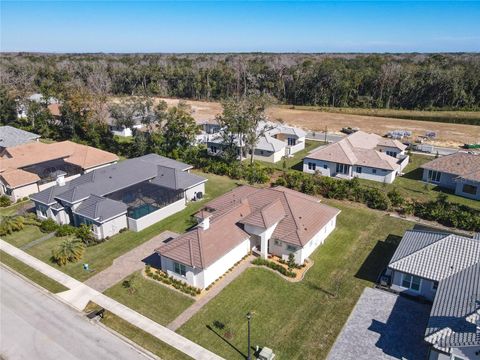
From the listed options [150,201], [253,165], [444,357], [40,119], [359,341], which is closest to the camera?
[444,357]

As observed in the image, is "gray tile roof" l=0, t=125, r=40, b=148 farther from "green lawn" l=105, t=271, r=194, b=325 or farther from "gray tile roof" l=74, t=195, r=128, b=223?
"green lawn" l=105, t=271, r=194, b=325

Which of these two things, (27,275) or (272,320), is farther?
(27,275)

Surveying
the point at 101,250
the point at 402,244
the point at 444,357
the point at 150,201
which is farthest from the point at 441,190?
the point at 101,250

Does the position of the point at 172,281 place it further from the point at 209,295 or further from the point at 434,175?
the point at 434,175

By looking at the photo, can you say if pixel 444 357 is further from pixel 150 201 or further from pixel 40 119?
pixel 40 119

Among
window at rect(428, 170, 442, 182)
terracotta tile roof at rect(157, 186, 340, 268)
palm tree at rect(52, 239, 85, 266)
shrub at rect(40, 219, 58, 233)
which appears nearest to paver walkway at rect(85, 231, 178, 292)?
palm tree at rect(52, 239, 85, 266)

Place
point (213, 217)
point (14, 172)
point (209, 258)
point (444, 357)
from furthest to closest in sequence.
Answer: point (14, 172) → point (213, 217) → point (209, 258) → point (444, 357)

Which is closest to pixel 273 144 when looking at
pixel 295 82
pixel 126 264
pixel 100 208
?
pixel 100 208

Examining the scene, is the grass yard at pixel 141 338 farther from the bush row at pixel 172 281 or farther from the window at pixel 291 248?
the window at pixel 291 248
